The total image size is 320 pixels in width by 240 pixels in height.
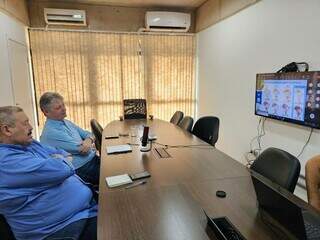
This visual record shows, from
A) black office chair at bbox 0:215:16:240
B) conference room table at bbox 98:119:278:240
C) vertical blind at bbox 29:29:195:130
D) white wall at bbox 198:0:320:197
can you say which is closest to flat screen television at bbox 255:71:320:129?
white wall at bbox 198:0:320:197

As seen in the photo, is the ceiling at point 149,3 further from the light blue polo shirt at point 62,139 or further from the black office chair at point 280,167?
the black office chair at point 280,167

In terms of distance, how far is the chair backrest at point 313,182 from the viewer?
167cm

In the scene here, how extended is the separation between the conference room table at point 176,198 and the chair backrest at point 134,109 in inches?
89.1

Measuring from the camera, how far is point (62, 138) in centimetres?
228

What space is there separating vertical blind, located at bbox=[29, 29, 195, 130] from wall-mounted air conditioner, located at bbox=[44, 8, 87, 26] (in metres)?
0.19

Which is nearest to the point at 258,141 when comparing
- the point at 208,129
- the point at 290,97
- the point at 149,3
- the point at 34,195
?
the point at 208,129

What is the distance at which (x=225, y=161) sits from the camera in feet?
6.55

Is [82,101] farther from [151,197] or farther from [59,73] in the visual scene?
[151,197]

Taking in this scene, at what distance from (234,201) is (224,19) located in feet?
11.6

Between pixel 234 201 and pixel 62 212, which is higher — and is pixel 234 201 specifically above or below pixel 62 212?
above

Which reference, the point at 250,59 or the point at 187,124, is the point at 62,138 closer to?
the point at 187,124

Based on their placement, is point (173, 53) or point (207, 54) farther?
point (173, 53)

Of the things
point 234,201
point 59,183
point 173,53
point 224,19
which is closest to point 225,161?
point 234,201

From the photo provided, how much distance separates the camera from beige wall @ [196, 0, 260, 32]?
3.61m
